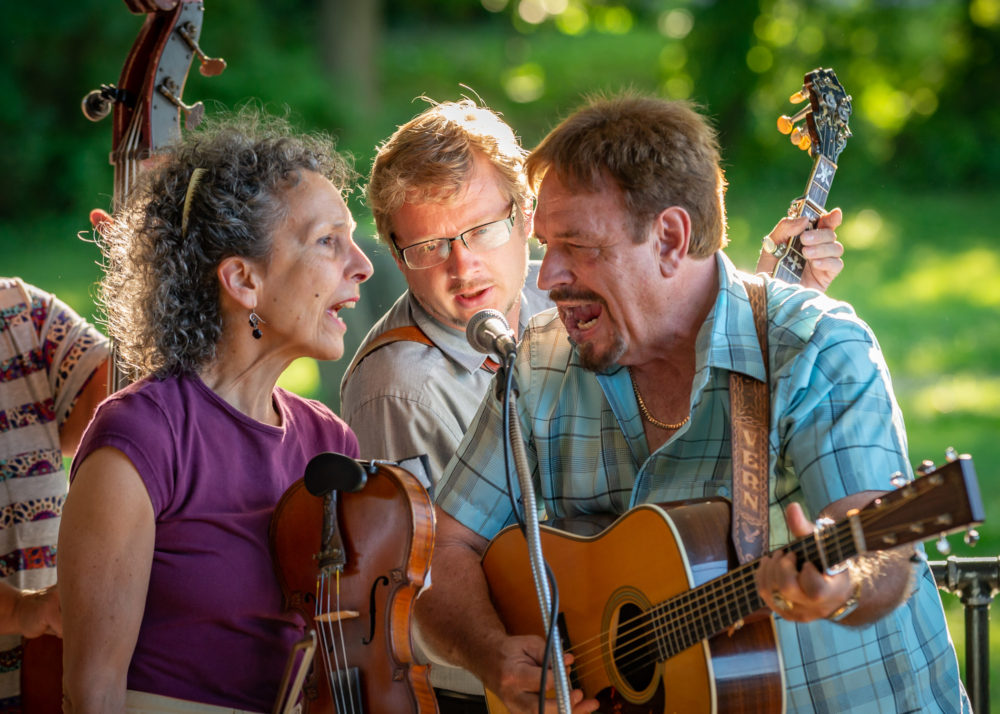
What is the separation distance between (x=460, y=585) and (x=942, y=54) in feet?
32.4

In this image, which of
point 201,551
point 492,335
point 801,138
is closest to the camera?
point 492,335

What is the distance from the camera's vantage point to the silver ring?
5.55 ft

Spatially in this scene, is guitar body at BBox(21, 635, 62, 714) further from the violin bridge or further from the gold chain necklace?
the gold chain necklace

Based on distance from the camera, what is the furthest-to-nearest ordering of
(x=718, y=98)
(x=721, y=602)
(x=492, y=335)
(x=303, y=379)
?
1. (x=718, y=98)
2. (x=303, y=379)
3. (x=492, y=335)
4. (x=721, y=602)

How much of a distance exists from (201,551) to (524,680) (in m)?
0.69

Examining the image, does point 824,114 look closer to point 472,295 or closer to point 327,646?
point 472,295

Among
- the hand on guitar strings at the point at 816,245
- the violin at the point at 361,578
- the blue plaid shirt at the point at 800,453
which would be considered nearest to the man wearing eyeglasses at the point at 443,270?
the hand on guitar strings at the point at 816,245

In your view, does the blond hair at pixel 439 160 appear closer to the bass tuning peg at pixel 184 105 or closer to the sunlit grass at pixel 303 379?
the bass tuning peg at pixel 184 105

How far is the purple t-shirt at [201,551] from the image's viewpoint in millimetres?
2080

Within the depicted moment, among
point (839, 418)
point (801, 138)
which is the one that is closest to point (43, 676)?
point (839, 418)

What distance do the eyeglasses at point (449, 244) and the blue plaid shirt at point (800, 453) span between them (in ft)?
1.95

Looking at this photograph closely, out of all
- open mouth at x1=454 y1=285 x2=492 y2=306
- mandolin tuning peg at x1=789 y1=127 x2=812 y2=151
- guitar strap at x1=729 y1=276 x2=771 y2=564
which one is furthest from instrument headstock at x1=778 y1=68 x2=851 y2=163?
open mouth at x1=454 y1=285 x2=492 y2=306

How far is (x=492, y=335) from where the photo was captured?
6.45 feet

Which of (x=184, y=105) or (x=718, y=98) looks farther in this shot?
(x=718, y=98)
